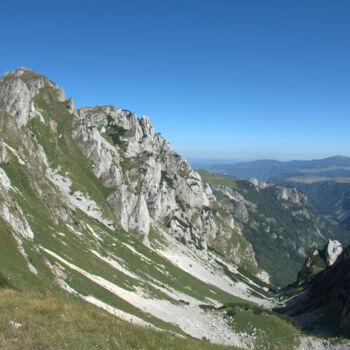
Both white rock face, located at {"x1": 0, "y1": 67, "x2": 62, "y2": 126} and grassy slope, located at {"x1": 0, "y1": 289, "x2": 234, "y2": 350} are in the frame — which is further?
white rock face, located at {"x1": 0, "y1": 67, "x2": 62, "y2": 126}

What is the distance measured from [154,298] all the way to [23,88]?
4372 inches

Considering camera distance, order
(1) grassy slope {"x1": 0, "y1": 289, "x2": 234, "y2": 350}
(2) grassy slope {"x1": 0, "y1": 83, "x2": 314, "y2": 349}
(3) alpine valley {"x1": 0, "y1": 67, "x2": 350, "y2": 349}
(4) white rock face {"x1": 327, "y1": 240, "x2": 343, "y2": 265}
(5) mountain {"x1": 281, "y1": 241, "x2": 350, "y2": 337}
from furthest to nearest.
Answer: (4) white rock face {"x1": 327, "y1": 240, "x2": 343, "y2": 265}, (5) mountain {"x1": 281, "y1": 241, "x2": 350, "y2": 337}, (3) alpine valley {"x1": 0, "y1": 67, "x2": 350, "y2": 349}, (2) grassy slope {"x1": 0, "y1": 83, "x2": 314, "y2": 349}, (1) grassy slope {"x1": 0, "y1": 289, "x2": 234, "y2": 350}

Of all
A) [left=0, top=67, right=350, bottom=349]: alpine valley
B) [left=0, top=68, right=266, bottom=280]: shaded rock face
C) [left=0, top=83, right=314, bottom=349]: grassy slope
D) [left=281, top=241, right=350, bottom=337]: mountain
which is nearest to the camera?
[left=0, top=83, right=314, bottom=349]: grassy slope

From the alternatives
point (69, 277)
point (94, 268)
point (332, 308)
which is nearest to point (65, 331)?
point (69, 277)

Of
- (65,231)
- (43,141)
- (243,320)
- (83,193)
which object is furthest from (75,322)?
(43,141)

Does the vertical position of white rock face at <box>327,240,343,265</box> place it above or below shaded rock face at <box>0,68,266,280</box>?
below

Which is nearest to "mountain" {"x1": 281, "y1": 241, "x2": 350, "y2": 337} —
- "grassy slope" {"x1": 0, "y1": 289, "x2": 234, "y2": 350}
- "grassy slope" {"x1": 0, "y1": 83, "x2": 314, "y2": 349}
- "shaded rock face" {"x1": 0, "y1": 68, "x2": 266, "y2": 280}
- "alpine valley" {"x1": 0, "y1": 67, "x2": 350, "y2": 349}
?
"alpine valley" {"x1": 0, "y1": 67, "x2": 350, "y2": 349}

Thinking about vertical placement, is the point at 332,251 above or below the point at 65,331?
below

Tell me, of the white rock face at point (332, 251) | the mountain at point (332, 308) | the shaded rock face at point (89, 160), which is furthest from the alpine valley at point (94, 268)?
the white rock face at point (332, 251)

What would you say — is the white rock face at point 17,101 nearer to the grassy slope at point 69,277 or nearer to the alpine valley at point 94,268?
the alpine valley at point 94,268

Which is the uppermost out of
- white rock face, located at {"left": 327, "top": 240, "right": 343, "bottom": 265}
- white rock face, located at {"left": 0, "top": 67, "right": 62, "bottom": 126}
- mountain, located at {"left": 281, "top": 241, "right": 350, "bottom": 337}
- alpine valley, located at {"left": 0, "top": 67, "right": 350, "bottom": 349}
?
white rock face, located at {"left": 0, "top": 67, "right": 62, "bottom": 126}

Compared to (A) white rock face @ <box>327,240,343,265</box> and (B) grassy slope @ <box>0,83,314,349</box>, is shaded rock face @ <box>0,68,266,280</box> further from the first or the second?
(A) white rock face @ <box>327,240,343,265</box>

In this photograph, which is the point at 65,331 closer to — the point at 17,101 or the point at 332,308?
the point at 332,308

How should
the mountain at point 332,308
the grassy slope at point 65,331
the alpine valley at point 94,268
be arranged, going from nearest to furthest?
the grassy slope at point 65,331 → the alpine valley at point 94,268 → the mountain at point 332,308
